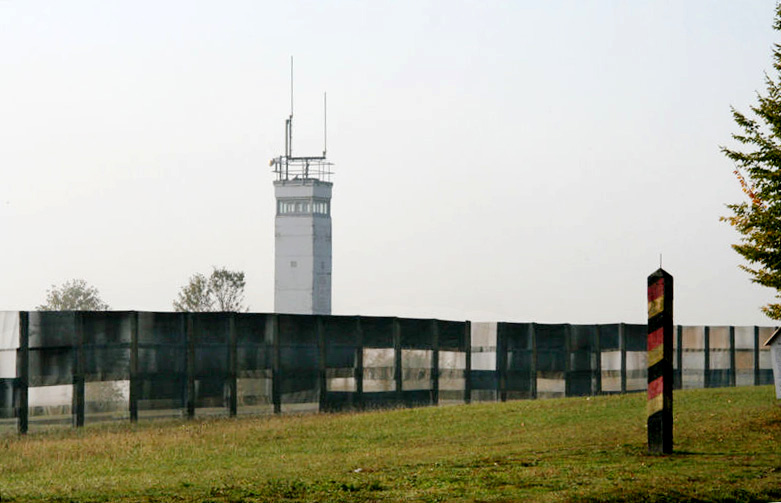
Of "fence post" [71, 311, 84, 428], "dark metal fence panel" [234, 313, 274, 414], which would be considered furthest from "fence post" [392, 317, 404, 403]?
"fence post" [71, 311, 84, 428]

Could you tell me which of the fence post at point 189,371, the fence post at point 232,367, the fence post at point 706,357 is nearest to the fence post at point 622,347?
the fence post at point 706,357

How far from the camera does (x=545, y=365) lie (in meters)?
42.1

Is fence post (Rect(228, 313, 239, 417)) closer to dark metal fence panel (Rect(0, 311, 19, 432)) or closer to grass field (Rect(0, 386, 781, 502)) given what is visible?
grass field (Rect(0, 386, 781, 502))

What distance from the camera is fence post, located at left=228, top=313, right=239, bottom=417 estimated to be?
31797 mm

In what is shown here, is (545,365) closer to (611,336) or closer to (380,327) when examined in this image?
(611,336)

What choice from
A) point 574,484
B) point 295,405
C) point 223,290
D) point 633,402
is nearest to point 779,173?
point 633,402

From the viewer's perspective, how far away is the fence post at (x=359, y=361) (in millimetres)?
35084

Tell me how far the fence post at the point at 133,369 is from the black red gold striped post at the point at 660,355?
58.4ft

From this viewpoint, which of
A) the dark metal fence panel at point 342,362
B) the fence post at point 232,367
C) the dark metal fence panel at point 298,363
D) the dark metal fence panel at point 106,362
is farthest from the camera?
the dark metal fence panel at point 342,362

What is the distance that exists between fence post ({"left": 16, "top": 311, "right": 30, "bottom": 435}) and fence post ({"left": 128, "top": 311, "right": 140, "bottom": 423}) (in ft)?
9.33

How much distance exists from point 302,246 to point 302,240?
34.2 inches

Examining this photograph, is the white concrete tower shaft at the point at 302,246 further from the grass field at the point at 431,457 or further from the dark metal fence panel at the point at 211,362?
the grass field at the point at 431,457

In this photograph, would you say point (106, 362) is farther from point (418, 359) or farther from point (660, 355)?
point (660, 355)

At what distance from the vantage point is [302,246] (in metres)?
173
